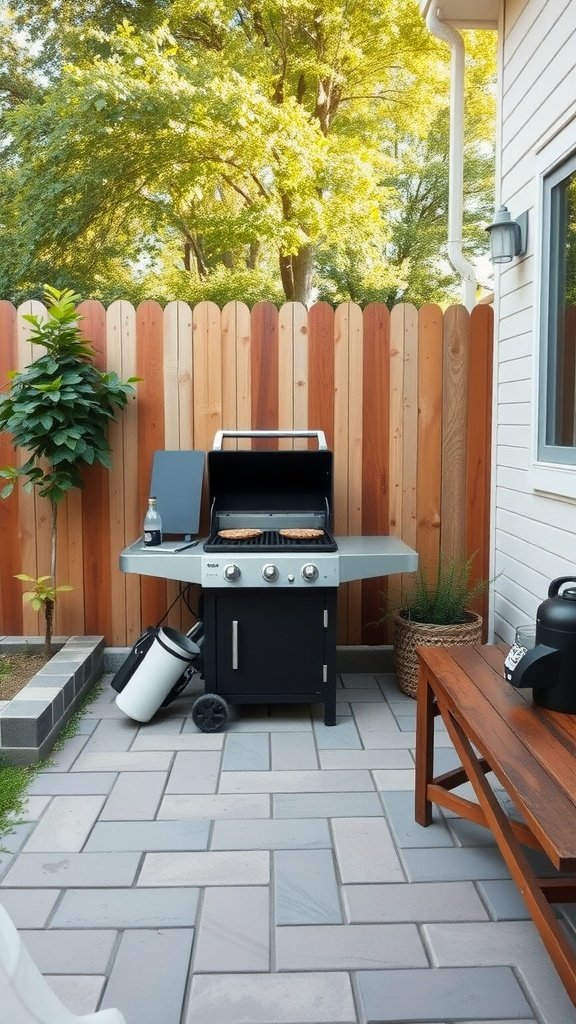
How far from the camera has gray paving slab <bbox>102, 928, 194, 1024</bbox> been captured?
1.75m

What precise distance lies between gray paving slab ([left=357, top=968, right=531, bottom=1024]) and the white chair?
41.4 inches

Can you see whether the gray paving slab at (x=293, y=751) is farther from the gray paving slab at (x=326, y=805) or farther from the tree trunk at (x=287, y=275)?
the tree trunk at (x=287, y=275)

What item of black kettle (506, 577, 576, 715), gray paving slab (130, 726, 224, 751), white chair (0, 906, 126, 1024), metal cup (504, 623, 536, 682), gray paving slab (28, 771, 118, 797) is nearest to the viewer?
white chair (0, 906, 126, 1024)

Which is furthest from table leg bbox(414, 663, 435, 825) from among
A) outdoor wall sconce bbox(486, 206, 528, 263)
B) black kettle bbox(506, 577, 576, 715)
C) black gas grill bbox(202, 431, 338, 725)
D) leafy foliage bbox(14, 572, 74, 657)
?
outdoor wall sconce bbox(486, 206, 528, 263)

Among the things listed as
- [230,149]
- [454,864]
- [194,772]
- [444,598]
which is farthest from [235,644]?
[230,149]

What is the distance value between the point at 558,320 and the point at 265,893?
2.42 metres

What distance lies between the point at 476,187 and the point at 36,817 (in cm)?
1450

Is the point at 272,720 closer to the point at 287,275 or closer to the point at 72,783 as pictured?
the point at 72,783

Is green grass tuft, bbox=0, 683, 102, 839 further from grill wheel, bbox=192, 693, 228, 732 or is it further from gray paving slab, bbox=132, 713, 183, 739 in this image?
grill wheel, bbox=192, 693, 228, 732

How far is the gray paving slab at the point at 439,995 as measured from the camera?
174cm

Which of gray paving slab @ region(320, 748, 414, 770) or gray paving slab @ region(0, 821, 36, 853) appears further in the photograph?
→ gray paving slab @ region(320, 748, 414, 770)

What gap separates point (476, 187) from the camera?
14.6 m

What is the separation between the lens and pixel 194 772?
120 inches

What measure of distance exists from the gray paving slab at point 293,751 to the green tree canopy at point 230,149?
32.7 feet
